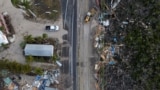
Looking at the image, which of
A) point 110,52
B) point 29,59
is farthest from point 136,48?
point 29,59

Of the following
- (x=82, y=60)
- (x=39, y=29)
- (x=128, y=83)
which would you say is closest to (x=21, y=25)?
(x=39, y=29)

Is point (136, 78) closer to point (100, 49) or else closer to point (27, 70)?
point (100, 49)

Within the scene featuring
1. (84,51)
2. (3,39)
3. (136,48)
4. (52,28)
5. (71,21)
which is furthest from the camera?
(71,21)

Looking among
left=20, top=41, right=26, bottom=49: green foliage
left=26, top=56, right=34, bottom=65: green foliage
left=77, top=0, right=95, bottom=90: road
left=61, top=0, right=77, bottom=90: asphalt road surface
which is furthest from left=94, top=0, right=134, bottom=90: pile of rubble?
left=20, top=41, right=26, bottom=49: green foliage

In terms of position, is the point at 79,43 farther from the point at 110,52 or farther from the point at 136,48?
the point at 136,48

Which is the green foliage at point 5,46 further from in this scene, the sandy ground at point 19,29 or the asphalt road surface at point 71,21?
the asphalt road surface at point 71,21

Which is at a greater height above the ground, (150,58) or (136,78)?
(150,58)
